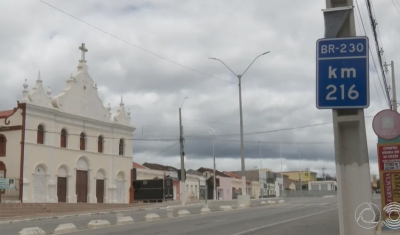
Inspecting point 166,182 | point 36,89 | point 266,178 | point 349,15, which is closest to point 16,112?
point 36,89

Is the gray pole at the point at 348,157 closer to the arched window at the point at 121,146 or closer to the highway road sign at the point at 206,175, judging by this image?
the arched window at the point at 121,146

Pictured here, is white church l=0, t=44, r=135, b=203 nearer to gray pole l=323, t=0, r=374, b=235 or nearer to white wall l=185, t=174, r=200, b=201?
white wall l=185, t=174, r=200, b=201

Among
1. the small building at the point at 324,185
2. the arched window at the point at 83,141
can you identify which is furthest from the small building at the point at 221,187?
the arched window at the point at 83,141

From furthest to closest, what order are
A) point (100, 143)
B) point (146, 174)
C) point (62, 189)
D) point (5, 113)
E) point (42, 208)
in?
point (146, 174), point (100, 143), point (62, 189), point (5, 113), point (42, 208)

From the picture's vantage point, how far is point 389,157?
14.9 m

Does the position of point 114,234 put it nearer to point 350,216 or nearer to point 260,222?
point 260,222

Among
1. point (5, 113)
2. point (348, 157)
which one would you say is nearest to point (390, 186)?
point (348, 157)

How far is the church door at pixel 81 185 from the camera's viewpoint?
45.5 m

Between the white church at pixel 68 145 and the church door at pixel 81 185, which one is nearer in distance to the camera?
the white church at pixel 68 145

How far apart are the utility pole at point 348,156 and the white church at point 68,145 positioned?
36352mm

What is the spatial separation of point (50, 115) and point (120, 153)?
36.5 feet

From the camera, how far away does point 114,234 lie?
707 inches

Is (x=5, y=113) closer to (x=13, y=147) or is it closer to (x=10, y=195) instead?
(x=13, y=147)

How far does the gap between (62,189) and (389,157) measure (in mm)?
33665
